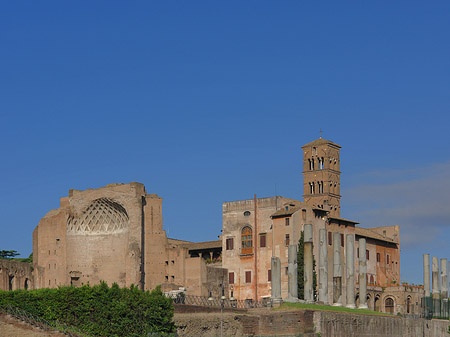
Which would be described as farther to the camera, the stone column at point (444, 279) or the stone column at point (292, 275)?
the stone column at point (444, 279)

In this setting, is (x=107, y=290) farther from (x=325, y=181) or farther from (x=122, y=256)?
(x=325, y=181)

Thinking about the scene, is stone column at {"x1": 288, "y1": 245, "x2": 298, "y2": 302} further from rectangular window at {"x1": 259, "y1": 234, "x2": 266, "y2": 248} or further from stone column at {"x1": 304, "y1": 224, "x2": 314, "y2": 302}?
rectangular window at {"x1": 259, "y1": 234, "x2": 266, "y2": 248}

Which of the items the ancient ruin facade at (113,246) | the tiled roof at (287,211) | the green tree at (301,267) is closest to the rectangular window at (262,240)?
the tiled roof at (287,211)

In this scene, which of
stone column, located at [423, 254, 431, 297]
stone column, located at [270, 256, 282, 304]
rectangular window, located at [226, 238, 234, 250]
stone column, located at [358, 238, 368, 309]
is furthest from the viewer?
stone column, located at [423, 254, 431, 297]

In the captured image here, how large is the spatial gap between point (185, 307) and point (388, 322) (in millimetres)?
18323

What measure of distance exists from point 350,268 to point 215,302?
12433 mm

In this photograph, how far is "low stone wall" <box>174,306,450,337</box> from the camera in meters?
63.8

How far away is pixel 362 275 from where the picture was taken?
8131 centimetres

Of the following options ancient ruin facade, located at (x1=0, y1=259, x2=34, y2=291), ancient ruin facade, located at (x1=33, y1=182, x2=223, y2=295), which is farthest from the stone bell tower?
ancient ruin facade, located at (x1=0, y1=259, x2=34, y2=291)

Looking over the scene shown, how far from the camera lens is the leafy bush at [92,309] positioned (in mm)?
57781

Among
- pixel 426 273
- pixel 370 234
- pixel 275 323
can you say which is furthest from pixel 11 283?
pixel 426 273

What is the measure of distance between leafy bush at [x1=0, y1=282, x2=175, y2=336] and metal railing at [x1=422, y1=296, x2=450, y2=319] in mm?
35273

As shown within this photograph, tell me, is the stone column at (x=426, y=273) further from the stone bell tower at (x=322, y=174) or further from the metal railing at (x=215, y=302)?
the metal railing at (x=215, y=302)

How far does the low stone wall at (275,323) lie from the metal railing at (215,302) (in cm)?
320
